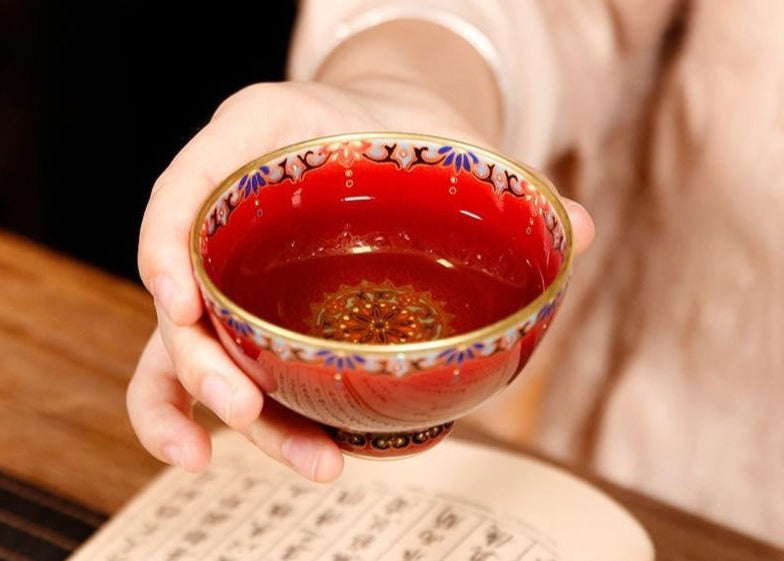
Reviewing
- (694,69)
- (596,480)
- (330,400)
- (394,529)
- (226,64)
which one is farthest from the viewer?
(226,64)

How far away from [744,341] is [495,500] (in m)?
0.43

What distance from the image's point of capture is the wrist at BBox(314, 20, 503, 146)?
94 cm

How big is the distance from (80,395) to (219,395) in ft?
1.54

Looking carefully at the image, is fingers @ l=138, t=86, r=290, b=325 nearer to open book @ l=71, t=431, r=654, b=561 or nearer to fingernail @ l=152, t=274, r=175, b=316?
fingernail @ l=152, t=274, r=175, b=316

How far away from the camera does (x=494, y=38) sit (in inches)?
43.5

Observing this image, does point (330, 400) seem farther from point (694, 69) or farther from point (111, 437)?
point (694, 69)

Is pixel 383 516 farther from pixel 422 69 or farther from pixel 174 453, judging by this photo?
pixel 422 69

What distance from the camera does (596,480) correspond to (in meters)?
0.95

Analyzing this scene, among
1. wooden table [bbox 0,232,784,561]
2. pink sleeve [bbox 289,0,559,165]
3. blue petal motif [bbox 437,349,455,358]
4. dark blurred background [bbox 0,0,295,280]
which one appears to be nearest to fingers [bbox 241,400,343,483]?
blue petal motif [bbox 437,349,455,358]

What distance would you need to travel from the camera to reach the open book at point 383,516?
32.5 inches

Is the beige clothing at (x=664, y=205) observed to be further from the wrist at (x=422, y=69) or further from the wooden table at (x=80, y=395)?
the wooden table at (x=80, y=395)

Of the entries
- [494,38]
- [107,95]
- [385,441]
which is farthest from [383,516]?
[107,95]

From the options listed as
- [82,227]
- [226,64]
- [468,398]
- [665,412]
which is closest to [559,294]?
[468,398]

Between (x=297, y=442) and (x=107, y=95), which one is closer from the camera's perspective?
(x=297, y=442)
